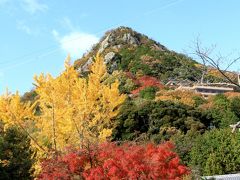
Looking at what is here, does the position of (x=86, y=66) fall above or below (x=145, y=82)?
above

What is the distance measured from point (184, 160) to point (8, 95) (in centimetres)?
916

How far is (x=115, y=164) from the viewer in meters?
13.3

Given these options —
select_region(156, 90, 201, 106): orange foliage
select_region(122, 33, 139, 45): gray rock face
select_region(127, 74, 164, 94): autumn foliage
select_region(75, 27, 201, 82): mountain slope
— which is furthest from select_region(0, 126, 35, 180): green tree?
select_region(122, 33, 139, 45): gray rock face

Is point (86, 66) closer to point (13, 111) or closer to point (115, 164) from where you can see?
point (13, 111)

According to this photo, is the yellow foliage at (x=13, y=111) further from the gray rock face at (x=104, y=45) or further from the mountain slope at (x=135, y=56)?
the gray rock face at (x=104, y=45)

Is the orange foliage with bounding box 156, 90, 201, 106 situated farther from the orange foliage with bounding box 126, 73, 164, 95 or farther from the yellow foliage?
the yellow foliage

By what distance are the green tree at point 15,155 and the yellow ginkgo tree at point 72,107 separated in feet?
3.05

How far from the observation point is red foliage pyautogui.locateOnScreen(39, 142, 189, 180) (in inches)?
520

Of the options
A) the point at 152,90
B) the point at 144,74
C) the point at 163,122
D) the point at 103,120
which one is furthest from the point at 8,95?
the point at 144,74

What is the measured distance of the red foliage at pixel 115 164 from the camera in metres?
13.2

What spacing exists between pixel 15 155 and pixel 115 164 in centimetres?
569

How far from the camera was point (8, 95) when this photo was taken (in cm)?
2197

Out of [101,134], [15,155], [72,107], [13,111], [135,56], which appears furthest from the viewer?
[135,56]

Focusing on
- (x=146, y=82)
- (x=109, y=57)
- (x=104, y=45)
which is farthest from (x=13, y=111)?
(x=104, y=45)
